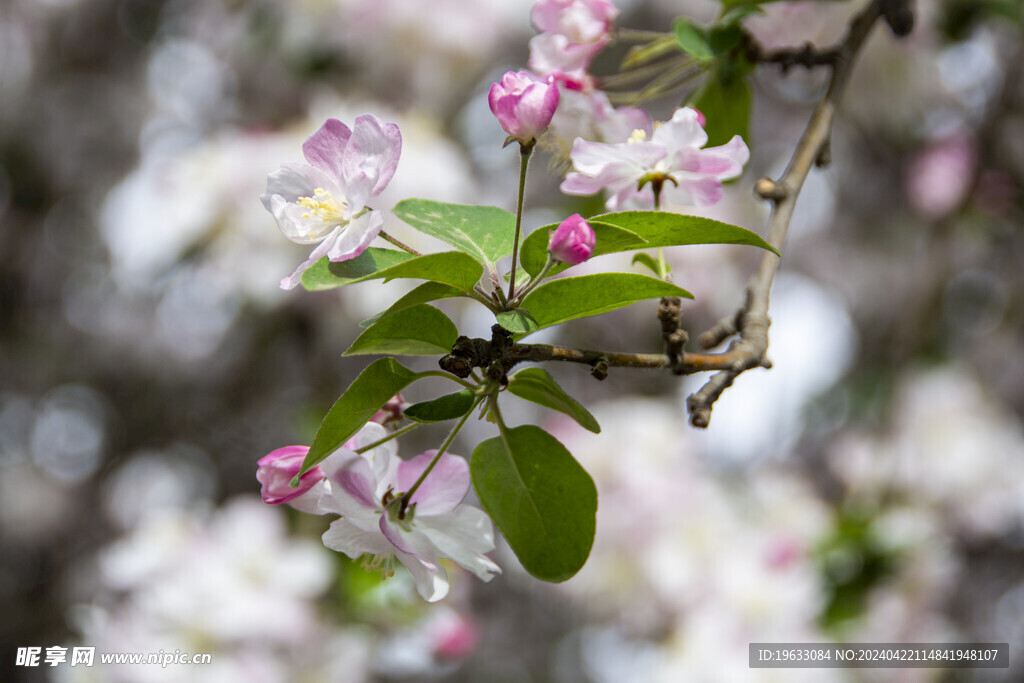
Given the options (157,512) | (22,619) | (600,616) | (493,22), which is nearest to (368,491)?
(157,512)

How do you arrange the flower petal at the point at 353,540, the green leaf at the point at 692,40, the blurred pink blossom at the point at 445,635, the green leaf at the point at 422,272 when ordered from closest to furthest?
the green leaf at the point at 422,272 < the flower petal at the point at 353,540 < the green leaf at the point at 692,40 < the blurred pink blossom at the point at 445,635

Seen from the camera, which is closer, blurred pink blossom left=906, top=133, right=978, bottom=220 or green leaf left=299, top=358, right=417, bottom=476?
green leaf left=299, top=358, right=417, bottom=476

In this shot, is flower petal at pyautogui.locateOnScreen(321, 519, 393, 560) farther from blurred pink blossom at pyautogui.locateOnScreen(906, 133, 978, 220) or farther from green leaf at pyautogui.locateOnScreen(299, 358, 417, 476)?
blurred pink blossom at pyautogui.locateOnScreen(906, 133, 978, 220)

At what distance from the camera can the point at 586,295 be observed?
1.24 feet

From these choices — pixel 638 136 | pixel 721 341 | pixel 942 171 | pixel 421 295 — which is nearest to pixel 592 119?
pixel 638 136

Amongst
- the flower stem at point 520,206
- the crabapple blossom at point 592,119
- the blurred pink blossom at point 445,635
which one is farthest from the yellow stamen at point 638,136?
the blurred pink blossom at point 445,635

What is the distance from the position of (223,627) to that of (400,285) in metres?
0.68

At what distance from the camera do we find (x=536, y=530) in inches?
16.6

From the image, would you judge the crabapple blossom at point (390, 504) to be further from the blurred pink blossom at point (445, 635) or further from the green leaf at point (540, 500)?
the blurred pink blossom at point (445, 635)

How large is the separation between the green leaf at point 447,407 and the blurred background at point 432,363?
1.42ft

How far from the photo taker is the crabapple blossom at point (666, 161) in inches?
18.6

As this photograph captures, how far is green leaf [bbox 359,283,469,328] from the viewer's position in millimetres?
345

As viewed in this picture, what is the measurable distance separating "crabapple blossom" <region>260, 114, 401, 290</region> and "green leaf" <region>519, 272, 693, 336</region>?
0.08 metres

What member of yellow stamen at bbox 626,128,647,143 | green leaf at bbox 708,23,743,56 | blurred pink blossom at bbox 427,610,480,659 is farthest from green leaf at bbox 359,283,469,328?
blurred pink blossom at bbox 427,610,480,659
